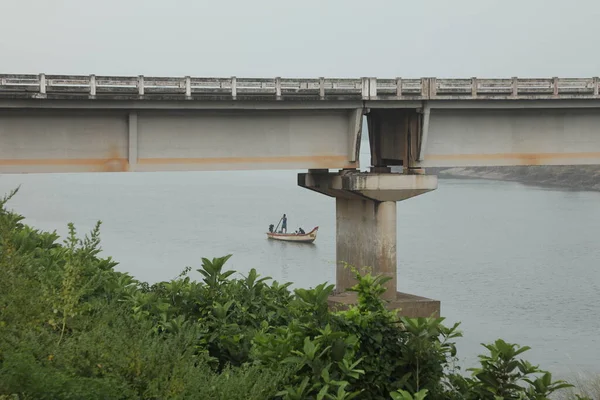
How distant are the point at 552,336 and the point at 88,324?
29.1 meters

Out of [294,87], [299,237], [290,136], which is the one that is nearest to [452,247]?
[299,237]

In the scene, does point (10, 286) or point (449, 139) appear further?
point (449, 139)

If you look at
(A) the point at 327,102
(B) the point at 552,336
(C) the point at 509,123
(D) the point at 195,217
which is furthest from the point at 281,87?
(D) the point at 195,217

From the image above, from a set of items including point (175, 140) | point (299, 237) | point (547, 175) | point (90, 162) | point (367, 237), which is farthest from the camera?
point (547, 175)

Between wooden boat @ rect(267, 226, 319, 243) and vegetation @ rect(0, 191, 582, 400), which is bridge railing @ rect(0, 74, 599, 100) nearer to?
vegetation @ rect(0, 191, 582, 400)

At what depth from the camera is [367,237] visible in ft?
112

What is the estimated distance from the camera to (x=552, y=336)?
121 ft

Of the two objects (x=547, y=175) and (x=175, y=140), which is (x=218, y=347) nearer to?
(x=175, y=140)

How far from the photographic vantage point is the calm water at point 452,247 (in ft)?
131

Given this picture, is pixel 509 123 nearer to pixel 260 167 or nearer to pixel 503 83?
pixel 503 83

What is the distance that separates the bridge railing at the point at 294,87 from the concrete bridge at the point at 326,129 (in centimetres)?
4

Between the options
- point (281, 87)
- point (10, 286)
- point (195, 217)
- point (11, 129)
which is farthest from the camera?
point (195, 217)

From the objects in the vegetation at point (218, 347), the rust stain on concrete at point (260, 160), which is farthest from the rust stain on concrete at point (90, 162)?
the vegetation at point (218, 347)

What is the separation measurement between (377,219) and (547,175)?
98.2 meters
